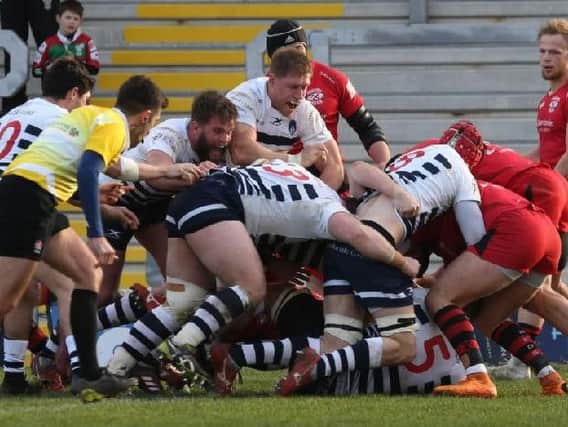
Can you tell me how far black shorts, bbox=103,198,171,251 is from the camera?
8797 millimetres

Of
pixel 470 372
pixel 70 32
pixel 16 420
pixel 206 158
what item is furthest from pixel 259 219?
pixel 70 32

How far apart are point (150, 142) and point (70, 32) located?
169 inches

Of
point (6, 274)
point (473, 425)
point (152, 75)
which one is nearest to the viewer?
point (473, 425)

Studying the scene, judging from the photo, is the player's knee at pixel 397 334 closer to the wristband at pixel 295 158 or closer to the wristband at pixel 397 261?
the wristband at pixel 397 261

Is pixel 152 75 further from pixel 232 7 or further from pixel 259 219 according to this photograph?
pixel 259 219

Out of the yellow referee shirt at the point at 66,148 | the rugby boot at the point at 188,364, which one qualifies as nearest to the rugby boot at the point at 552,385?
→ the rugby boot at the point at 188,364

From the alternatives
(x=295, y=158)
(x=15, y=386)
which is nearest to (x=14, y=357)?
(x=15, y=386)

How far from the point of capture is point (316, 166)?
8633 millimetres

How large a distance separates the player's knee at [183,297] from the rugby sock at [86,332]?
530mm

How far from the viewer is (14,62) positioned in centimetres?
1224

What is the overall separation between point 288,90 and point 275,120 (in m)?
0.29

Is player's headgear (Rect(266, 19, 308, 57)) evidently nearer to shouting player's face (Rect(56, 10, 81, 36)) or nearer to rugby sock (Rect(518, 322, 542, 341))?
rugby sock (Rect(518, 322, 542, 341))

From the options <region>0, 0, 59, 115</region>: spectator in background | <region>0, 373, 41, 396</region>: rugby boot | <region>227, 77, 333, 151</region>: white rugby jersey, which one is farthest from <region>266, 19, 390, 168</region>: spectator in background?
<region>0, 0, 59, 115</region>: spectator in background

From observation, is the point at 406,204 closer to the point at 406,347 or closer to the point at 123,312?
the point at 406,347
